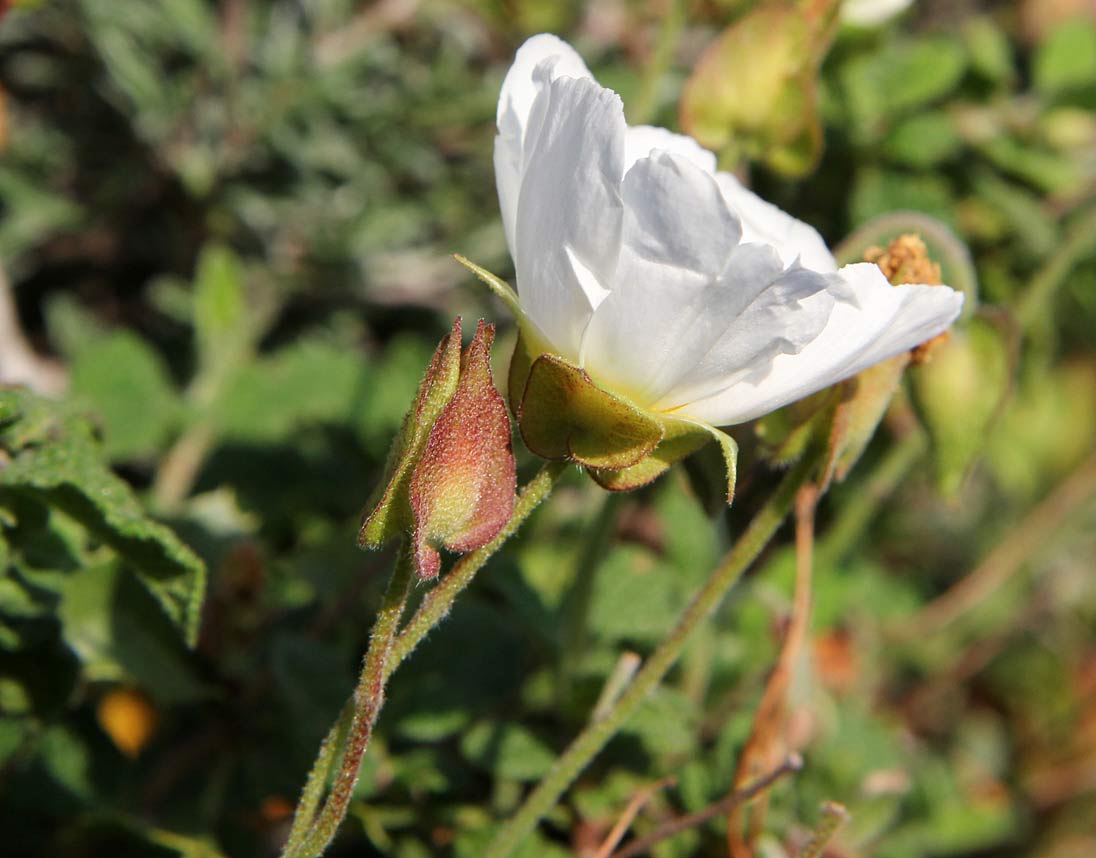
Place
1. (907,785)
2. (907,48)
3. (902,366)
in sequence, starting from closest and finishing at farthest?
(902,366) < (907,785) < (907,48)

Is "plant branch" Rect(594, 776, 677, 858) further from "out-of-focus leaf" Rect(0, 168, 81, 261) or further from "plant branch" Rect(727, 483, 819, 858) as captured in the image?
"out-of-focus leaf" Rect(0, 168, 81, 261)

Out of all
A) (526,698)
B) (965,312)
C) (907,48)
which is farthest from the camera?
(907,48)

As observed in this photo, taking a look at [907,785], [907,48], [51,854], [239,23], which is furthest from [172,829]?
[907,48]

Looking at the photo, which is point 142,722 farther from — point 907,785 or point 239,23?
point 239,23

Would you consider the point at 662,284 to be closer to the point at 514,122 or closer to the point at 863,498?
the point at 514,122

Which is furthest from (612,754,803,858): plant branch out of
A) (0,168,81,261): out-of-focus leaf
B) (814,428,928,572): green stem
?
(0,168,81,261): out-of-focus leaf

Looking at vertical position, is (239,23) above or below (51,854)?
above
